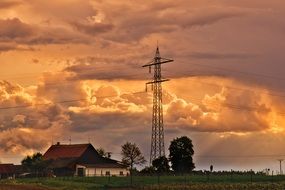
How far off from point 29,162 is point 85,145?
15.1 m

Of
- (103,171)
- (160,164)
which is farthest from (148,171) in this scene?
→ (103,171)

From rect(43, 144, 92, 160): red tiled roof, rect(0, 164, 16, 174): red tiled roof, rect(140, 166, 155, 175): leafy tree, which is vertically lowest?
rect(140, 166, 155, 175): leafy tree

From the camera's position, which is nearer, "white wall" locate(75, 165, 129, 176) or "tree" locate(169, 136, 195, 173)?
"tree" locate(169, 136, 195, 173)

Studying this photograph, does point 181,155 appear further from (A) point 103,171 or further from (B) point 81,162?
(B) point 81,162

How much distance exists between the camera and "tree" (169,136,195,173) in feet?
491

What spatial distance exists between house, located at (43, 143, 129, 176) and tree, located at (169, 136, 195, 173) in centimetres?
1539

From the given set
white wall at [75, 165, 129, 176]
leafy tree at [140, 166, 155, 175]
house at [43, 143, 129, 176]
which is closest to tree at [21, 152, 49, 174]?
house at [43, 143, 129, 176]

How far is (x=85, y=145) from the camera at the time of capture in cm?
17512

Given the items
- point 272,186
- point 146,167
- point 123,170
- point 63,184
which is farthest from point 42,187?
point 123,170

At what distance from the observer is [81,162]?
166625 millimetres

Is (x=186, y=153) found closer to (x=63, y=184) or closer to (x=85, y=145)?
(x=85, y=145)

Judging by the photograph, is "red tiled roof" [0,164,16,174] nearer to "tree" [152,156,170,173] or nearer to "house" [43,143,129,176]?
"house" [43,143,129,176]

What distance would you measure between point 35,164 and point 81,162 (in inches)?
455

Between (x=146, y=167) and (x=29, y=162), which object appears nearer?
(x=146, y=167)
